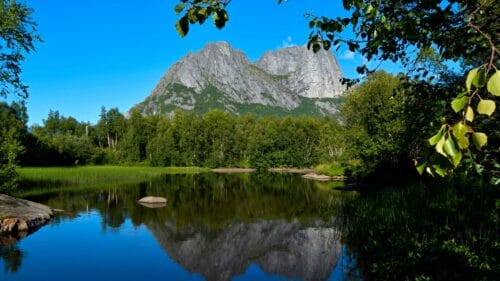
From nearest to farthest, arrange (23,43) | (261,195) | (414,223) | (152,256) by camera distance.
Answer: (414,223)
(152,256)
(23,43)
(261,195)

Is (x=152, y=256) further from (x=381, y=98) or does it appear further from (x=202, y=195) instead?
(x=381, y=98)

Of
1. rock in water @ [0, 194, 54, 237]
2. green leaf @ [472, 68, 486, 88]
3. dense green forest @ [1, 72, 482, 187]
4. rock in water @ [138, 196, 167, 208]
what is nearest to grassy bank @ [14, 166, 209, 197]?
rock in water @ [0, 194, 54, 237]

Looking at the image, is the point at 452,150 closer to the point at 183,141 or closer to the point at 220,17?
the point at 220,17

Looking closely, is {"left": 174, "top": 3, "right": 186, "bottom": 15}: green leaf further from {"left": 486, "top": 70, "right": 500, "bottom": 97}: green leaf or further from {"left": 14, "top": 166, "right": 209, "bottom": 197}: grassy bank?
{"left": 14, "top": 166, "right": 209, "bottom": 197}: grassy bank

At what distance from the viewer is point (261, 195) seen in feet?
111

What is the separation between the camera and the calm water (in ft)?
43.2

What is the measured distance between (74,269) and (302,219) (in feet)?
43.0

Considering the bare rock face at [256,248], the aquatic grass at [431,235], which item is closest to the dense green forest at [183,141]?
the bare rock face at [256,248]

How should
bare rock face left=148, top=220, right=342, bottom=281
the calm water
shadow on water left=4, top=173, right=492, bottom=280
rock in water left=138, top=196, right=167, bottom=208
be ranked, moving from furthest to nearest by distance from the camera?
rock in water left=138, top=196, right=167, bottom=208 → bare rock face left=148, top=220, right=342, bottom=281 → the calm water → shadow on water left=4, top=173, right=492, bottom=280

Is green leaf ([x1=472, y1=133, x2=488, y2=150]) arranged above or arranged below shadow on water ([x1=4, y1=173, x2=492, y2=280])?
above

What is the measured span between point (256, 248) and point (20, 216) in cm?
1341

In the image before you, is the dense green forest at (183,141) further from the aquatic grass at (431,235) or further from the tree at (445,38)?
the tree at (445,38)

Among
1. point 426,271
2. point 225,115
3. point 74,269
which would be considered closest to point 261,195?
point 74,269

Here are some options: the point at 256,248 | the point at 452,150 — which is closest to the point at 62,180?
the point at 256,248
